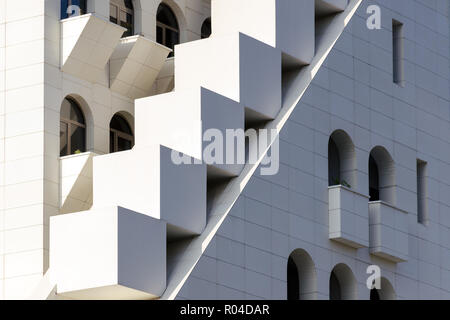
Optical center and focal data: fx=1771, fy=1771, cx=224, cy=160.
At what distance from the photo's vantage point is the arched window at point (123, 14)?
49844mm

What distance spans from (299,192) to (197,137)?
13.8 ft

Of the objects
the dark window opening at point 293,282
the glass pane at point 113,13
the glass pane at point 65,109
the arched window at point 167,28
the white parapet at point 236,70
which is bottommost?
the dark window opening at point 293,282

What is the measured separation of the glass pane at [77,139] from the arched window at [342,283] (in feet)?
26.3

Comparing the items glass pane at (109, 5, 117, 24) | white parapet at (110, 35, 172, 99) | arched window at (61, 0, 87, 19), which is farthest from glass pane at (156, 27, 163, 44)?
arched window at (61, 0, 87, 19)

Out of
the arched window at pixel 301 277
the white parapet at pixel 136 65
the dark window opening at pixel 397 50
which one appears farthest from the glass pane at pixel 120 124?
the dark window opening at pixel 397 50

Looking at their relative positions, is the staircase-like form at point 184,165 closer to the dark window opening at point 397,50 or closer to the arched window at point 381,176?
the dark window opening at point 397,50

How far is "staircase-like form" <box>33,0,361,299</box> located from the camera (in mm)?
43125

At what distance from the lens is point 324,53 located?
50.4 metres

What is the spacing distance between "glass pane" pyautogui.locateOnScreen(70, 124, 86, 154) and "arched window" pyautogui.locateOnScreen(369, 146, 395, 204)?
9201mm

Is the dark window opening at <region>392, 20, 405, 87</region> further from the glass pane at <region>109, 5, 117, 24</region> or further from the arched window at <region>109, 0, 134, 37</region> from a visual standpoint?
the glass pane at <region>109, 5, 117, 24</region>

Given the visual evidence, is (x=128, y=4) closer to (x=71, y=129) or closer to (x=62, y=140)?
(x=71, y=129)

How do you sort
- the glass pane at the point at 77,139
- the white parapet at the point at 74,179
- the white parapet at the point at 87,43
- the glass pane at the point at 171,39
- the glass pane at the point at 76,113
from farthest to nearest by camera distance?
the glass pane at the point at 171,39
the glass pane at the point at 76,113
the glass pane at the point at 77,139
the white parapet at the point at 87,43
the white parapet at the point at 74,179
